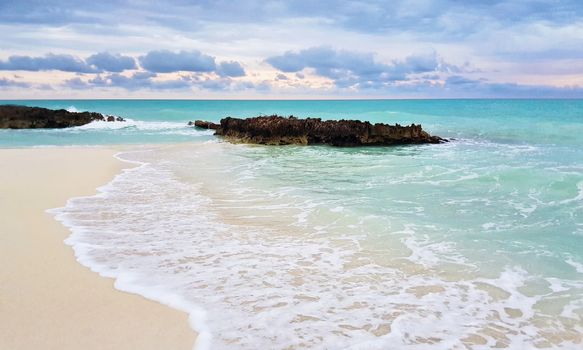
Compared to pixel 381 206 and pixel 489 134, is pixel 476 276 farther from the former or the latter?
pixel 489 134

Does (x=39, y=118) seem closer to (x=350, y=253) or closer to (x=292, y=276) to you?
A: (x=350, y=253)

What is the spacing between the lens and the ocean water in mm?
4441

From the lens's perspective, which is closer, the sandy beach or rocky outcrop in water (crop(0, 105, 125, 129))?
the sandy beach

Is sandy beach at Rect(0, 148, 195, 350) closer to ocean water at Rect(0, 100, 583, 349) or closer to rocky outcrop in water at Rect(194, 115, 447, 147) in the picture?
ocean water at Rect(0, 100, 583, 349)

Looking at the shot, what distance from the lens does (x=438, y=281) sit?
5.63 meters

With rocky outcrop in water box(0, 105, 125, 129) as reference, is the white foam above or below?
below

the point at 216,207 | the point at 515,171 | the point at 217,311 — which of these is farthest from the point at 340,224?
the point at 515,171

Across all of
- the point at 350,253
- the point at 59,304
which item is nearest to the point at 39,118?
the point at 350,253

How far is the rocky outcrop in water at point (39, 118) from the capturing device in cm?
3828

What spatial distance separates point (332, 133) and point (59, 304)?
19458mm

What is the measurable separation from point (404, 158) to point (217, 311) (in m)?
14.2

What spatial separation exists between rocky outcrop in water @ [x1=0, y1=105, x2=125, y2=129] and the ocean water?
29516 millimetres

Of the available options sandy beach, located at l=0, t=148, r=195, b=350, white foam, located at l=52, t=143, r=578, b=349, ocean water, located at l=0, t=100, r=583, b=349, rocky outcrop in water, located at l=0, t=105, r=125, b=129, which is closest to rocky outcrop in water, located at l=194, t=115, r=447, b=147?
ocean water, located at l=0, t=100, r=583, b=349

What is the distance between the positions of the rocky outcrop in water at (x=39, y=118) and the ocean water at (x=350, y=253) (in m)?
29.5
